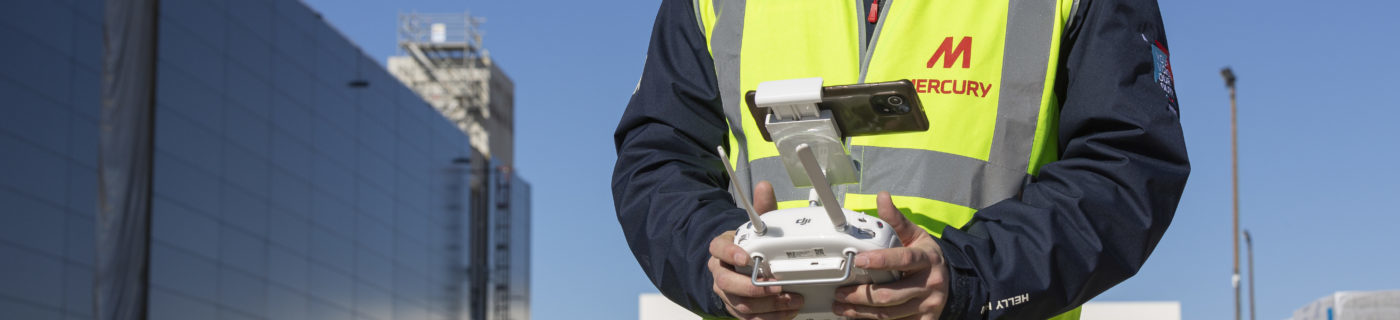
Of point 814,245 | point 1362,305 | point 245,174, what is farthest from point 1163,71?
point 245,174

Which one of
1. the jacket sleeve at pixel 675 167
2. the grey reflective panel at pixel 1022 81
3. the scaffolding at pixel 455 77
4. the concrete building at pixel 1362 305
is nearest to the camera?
the jacket sleeve at pixel 675 167

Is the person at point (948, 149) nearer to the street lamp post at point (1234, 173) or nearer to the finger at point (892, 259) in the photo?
the finger at point (892, 259)

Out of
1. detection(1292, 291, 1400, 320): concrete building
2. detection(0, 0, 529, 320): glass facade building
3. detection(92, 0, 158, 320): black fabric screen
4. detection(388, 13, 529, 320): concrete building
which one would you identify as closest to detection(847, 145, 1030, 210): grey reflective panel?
detection(92, 0, 158, 320): black fabric screen

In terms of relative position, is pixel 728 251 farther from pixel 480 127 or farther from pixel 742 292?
pixel 480 127

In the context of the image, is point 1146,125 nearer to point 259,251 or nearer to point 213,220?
point 213,220

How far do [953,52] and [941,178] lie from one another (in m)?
0.20

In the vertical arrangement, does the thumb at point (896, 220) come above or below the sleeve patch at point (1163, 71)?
below

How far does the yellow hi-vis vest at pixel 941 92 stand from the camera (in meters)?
2.37

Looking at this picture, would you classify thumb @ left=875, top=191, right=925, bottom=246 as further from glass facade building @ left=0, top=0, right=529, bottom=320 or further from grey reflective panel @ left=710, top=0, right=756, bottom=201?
glass facade building @ left=0, top=0, right=529, bottom=320

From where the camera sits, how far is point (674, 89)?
102 inches

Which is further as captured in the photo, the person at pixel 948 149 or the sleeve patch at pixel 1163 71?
the sleeve patch at pixel 1163 71

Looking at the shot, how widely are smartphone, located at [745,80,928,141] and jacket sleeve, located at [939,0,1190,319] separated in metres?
0.17

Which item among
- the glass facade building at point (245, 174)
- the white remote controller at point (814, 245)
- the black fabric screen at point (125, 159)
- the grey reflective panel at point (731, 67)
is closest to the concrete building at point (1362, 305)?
the black fabric screen at point (125, 159)

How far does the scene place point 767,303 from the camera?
78.0 inches
